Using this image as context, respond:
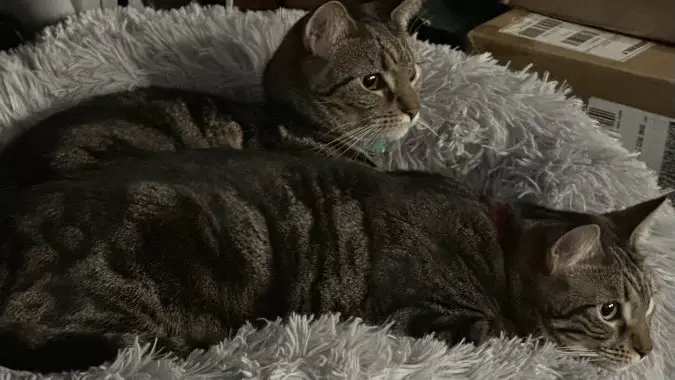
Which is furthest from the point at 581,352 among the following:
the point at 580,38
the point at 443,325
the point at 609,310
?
the point at 580,38

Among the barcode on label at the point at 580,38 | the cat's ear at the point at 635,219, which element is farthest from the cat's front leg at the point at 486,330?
the barcode on label at the point at 580,38

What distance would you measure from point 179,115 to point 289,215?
42 centimetres

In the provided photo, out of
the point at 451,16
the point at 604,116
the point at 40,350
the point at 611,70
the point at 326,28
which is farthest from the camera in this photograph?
the point at 451,16

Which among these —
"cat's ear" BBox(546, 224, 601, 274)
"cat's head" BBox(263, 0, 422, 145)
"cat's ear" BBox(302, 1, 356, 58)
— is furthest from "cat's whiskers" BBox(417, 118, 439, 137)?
"cat's ear" BBox(546, 224, 601, 274)

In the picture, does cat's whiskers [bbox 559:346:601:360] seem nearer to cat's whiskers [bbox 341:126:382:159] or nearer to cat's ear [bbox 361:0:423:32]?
cat's whiskers [bbox 341:126:382:159]

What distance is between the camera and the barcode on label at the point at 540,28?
1933 millimetres

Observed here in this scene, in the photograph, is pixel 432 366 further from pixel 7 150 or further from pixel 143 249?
pixel 7 150

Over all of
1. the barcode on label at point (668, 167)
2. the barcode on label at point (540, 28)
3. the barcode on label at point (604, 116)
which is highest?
the barcode on label at point (540, 28)

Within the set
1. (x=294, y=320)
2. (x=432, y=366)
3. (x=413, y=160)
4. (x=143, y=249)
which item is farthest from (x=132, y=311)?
(x=413, y=160)

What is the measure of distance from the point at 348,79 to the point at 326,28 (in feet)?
0.34

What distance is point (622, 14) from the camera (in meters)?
1.89

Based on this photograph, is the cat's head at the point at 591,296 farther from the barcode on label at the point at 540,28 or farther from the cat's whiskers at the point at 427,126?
the barcode on label at the point at 540,28

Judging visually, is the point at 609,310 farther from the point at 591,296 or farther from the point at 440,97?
the point at 440,97

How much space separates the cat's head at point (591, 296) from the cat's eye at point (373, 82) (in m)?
0.47
